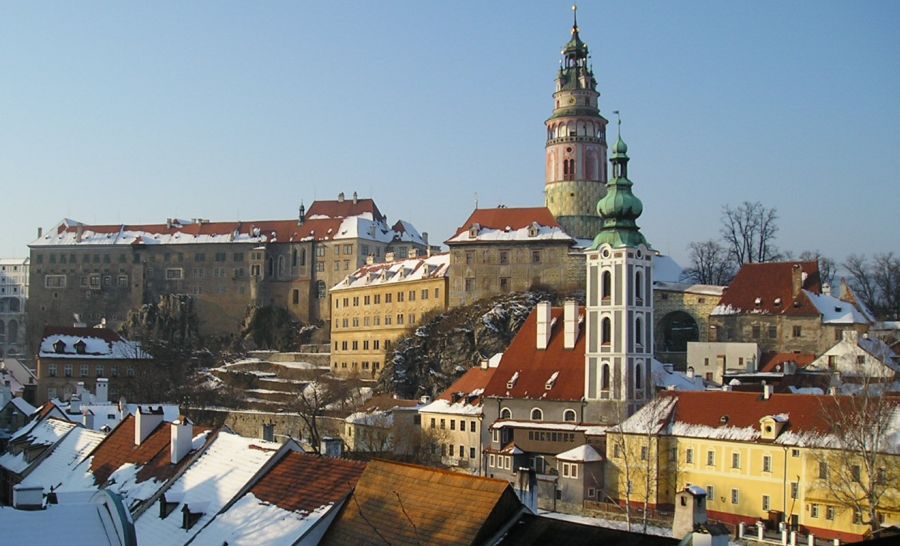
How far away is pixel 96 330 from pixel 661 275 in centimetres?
4175

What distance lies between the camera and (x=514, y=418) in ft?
170

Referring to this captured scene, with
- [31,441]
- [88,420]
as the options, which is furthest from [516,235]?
[31,441]

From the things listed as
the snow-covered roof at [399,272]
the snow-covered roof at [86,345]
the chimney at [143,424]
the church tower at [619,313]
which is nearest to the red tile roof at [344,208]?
the snow-covered roof at [399,272]

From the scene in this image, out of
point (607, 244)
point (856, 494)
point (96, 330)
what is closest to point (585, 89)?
point (607, 244)

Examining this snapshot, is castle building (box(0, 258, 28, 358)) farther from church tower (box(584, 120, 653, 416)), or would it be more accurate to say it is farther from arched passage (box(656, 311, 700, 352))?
church tower (box(584, 120, 653, 416))

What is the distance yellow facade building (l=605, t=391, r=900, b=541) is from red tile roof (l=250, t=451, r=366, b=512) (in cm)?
1978

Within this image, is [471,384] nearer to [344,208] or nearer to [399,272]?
[399,272]

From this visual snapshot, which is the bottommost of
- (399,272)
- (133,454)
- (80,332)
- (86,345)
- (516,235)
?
(133,454)

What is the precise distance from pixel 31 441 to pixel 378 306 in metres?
49.8

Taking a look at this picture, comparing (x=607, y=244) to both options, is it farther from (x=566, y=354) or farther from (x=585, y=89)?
(x=585, y=89)

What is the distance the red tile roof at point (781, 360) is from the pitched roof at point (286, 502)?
133 ft

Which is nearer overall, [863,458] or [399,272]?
[863,458]

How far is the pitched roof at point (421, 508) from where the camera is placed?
53.6ft

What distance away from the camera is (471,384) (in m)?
56.8
